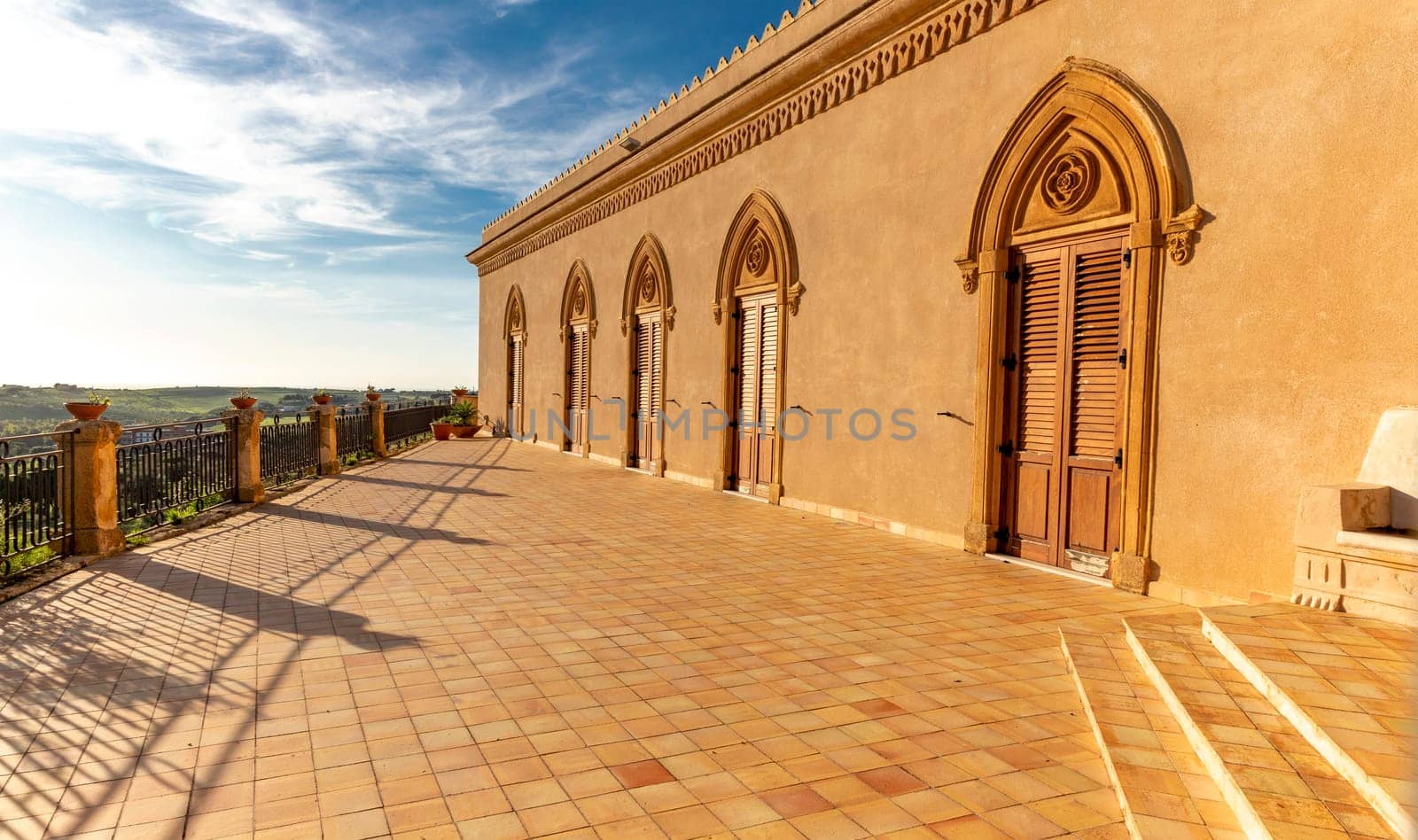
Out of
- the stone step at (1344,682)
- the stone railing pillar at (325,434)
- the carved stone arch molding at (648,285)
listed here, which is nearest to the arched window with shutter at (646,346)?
the carved stone arch molding at (648,285)

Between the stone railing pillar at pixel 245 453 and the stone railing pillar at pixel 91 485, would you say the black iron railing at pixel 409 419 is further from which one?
the stone railing pillar at pixel 91 485

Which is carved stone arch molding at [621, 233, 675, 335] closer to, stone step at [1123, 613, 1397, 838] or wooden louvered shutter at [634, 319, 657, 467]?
wooden louvered shutter at [634, 319, 657, 467]

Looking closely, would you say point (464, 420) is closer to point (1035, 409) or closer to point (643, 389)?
point (643, 389)

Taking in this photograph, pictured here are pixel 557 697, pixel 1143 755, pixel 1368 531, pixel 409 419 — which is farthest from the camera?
pixel 409 419

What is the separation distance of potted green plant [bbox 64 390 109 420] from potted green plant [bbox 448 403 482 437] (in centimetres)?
1525

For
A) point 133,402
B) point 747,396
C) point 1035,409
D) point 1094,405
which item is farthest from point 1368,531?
point 133,402

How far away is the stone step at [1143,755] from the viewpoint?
8.86ft

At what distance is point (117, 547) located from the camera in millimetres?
7312

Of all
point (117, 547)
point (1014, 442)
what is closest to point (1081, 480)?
point (1014, 442)

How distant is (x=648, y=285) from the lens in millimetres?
14539

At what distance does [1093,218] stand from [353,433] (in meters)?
14.1

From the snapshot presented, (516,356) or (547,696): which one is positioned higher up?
(516,356)

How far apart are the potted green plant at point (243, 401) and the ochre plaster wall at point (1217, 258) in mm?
7647

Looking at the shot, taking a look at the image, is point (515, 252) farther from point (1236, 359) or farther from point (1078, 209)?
point (1236, 359)
